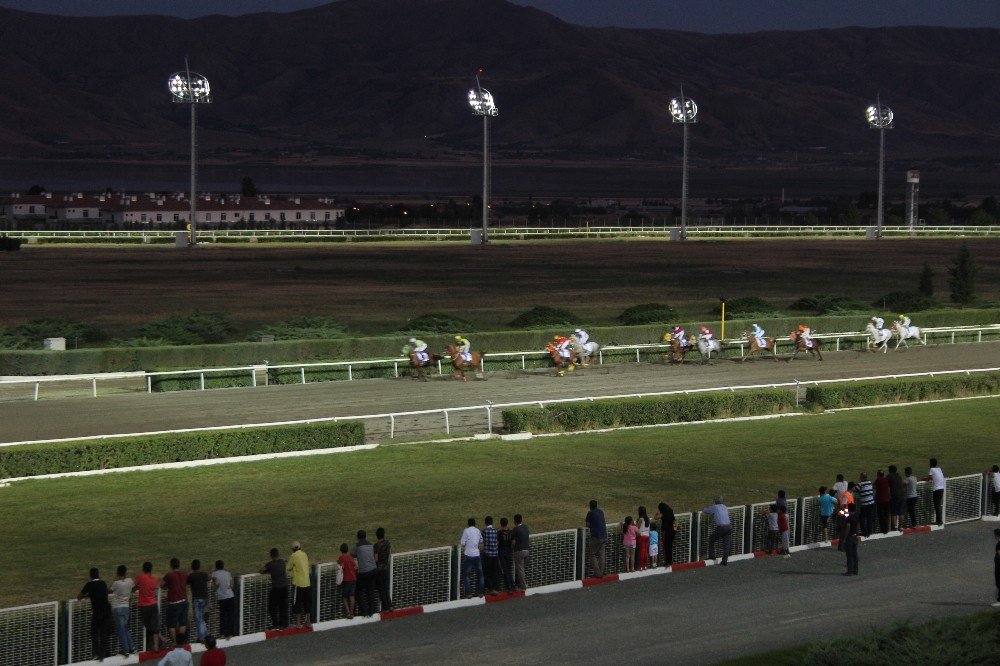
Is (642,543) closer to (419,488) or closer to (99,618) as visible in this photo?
(419,488)

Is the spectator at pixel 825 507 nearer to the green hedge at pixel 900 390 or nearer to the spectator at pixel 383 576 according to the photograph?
the spectator at pixel 383 576

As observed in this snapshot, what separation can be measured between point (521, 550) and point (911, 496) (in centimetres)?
582

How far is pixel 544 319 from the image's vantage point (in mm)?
38062

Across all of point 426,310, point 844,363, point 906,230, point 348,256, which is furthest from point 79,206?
point 844,363

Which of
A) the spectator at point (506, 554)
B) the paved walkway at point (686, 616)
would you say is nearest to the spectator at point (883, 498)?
the paved walkway at point (686, 616)

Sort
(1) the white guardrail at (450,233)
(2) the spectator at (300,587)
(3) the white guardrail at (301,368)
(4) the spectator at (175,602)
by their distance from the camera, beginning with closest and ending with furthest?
(4) the spectator at (175,602) → (2) the spectator at (300,587) → (3) the white guardrail at (301,368) → (1) the white guardrail at (450,233)

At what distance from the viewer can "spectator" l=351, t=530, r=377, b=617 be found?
46.0 feet

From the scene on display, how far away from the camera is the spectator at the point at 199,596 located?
1320 centimetres

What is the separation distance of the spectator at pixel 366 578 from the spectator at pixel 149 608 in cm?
200

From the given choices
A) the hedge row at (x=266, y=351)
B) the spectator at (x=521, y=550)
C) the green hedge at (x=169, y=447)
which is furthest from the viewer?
the hedge row at (x=266, y=351)

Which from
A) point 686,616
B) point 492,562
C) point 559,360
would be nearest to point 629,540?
point 686,616

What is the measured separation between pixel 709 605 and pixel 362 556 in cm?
365

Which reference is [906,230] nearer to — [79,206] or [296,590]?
[79,206]

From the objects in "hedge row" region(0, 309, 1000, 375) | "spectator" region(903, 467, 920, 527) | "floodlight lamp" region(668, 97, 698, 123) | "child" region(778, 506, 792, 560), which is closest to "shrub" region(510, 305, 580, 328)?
"hedge row" region(0, 309, 1000, 375)
